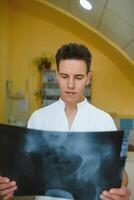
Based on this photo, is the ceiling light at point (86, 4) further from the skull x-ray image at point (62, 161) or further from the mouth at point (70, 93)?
the skull x-ray image at point (62, 161)

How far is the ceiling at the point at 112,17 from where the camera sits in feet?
7.25

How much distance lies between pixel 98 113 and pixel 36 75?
275cm

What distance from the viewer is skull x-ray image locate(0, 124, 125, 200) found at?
0.78 metres

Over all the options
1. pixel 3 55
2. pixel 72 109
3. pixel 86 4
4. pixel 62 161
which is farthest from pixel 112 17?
pixel 62 161

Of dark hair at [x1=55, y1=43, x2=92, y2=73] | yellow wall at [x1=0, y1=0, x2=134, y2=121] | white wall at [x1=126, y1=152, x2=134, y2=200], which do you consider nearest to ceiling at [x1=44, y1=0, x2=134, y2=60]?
yellow wall at [x1=0, y1=0, x2=134, y2=121]

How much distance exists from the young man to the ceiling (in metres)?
1.26

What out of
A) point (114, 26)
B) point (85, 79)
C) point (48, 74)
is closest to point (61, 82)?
point (85, 79)

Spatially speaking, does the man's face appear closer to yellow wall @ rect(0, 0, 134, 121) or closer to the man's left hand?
the man's left hand

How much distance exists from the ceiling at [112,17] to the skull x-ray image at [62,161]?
4.66 feet

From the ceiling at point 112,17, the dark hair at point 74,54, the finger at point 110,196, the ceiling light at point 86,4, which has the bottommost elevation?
the finger at point 110,196

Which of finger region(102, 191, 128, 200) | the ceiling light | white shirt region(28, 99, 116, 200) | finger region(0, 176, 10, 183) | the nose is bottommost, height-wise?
finger region(102, 191, 128, 200)

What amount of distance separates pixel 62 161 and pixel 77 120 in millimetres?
163

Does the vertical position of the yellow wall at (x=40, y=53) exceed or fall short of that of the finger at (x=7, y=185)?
it exceeds it

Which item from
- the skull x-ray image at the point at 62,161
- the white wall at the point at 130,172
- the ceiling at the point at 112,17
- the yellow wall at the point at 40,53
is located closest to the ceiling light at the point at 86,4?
the ceiling at the point at 112,17
